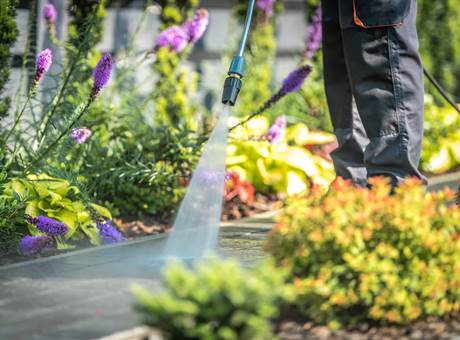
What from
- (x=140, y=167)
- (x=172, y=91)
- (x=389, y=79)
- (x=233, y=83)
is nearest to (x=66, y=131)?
(x=233, y=83)

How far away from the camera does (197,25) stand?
19.0 ft

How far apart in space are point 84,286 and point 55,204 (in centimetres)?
96

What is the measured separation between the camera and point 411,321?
3139mm

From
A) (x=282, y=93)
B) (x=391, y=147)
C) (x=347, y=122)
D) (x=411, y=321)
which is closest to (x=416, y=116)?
(x=391, y=147)

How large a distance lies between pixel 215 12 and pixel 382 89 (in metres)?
4.77

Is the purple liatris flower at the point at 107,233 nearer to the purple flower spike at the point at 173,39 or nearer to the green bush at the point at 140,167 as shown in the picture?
the green bush at the point at 140,167

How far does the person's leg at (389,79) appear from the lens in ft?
14.1

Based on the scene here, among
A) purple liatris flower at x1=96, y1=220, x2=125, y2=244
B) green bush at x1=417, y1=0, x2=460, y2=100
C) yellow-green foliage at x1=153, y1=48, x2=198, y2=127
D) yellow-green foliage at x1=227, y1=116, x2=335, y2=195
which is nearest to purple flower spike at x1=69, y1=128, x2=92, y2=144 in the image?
purple liatris flower at x1=96, y1=220, x2=125, y2=244

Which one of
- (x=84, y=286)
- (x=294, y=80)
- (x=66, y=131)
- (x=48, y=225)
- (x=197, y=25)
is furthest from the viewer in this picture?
(x=197, y=25)

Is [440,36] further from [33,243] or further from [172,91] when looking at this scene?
[33,243]

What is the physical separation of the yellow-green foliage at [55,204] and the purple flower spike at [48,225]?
0.25ft

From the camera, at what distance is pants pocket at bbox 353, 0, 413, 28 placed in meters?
4.27

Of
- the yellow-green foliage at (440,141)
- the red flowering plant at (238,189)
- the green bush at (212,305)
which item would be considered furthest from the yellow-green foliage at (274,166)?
the green bush at (212,305)

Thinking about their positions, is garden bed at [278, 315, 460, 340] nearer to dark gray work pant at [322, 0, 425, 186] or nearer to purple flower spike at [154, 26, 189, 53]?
dark gray work pant at [322, 0, 425, 186]
